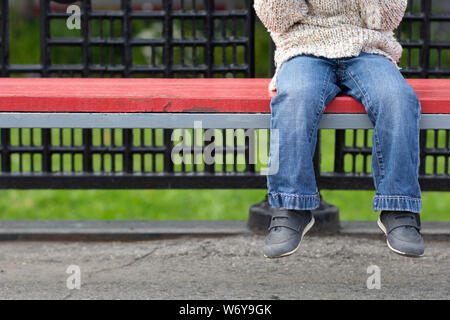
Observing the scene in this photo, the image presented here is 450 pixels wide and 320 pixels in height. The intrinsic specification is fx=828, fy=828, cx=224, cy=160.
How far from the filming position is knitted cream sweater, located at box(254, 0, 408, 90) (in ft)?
9.62

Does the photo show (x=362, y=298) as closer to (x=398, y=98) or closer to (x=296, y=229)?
(x=296, y=229)

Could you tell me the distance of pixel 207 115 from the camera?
278cm

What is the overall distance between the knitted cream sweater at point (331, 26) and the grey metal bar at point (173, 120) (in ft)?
0.77

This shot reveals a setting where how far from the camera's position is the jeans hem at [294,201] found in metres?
2.67

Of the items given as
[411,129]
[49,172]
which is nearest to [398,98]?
[411,129]

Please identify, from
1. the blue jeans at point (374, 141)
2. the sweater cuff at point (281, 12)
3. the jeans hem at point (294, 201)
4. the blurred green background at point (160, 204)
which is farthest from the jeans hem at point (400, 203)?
the blurred green background at point (160, 204)

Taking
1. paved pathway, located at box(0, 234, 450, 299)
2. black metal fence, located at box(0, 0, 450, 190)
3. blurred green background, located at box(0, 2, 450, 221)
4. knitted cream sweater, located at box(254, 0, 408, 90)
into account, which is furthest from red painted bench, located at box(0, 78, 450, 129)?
blurred green background, located at box(0, 2, 450, 221)

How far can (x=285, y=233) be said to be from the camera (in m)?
2.70

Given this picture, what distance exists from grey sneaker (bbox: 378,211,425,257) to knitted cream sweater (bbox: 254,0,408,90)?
1.98 feet

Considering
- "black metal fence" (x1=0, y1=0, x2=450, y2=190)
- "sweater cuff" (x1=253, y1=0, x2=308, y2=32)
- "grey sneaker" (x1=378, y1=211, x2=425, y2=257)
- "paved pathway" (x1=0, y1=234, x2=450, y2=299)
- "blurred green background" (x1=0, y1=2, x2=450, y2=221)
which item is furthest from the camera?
"blurred green background" (x1=0, y1=2, x2=450, y2=221)

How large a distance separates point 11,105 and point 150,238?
120 cm

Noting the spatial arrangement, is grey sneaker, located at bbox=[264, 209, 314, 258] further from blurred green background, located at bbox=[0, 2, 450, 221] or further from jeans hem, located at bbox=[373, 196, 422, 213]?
blurred green background, located at bbox=[0, 2, 450, 221]

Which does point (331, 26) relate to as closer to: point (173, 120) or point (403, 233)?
point (173, 120)

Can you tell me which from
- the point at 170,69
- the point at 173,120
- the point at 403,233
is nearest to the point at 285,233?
the point at 403,233
